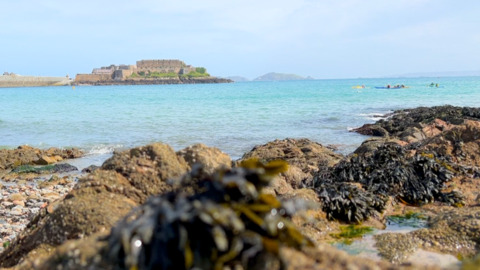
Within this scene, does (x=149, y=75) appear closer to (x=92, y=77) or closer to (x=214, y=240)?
(x=92, y=77)

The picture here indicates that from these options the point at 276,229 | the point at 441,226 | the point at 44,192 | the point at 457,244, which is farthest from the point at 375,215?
the point at 44,192

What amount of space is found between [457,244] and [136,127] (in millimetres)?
19418

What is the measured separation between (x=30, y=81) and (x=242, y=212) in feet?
451

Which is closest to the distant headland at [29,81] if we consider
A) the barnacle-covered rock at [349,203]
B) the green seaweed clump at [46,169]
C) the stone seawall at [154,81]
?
the stone seawall at [154,81]

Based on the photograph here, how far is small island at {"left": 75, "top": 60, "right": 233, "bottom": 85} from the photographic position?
134750mm

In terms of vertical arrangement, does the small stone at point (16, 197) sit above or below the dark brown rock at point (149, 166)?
below

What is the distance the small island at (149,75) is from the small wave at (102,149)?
123 meters

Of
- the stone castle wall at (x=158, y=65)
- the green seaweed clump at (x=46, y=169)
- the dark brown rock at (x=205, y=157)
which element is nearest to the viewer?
the dark brown rock at (x=205, y=157)

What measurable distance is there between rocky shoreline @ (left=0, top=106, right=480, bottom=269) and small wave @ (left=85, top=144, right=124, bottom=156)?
6509 millimetres

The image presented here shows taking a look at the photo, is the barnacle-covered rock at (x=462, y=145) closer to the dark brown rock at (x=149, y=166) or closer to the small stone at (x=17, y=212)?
the dark brown rock at (x=149, y=166)

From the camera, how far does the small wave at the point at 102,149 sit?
49.2ft

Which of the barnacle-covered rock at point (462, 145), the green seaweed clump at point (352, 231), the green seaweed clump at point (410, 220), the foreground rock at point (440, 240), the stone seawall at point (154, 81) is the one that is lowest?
the stone seawall at point (154, 81)

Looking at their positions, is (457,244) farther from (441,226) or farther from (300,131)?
(300,131)

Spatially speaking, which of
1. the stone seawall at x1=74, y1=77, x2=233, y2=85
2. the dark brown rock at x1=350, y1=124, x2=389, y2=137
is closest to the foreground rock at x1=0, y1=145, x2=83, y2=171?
the dark brown rock at x1=350, y1=124, x2=389, y2=137
